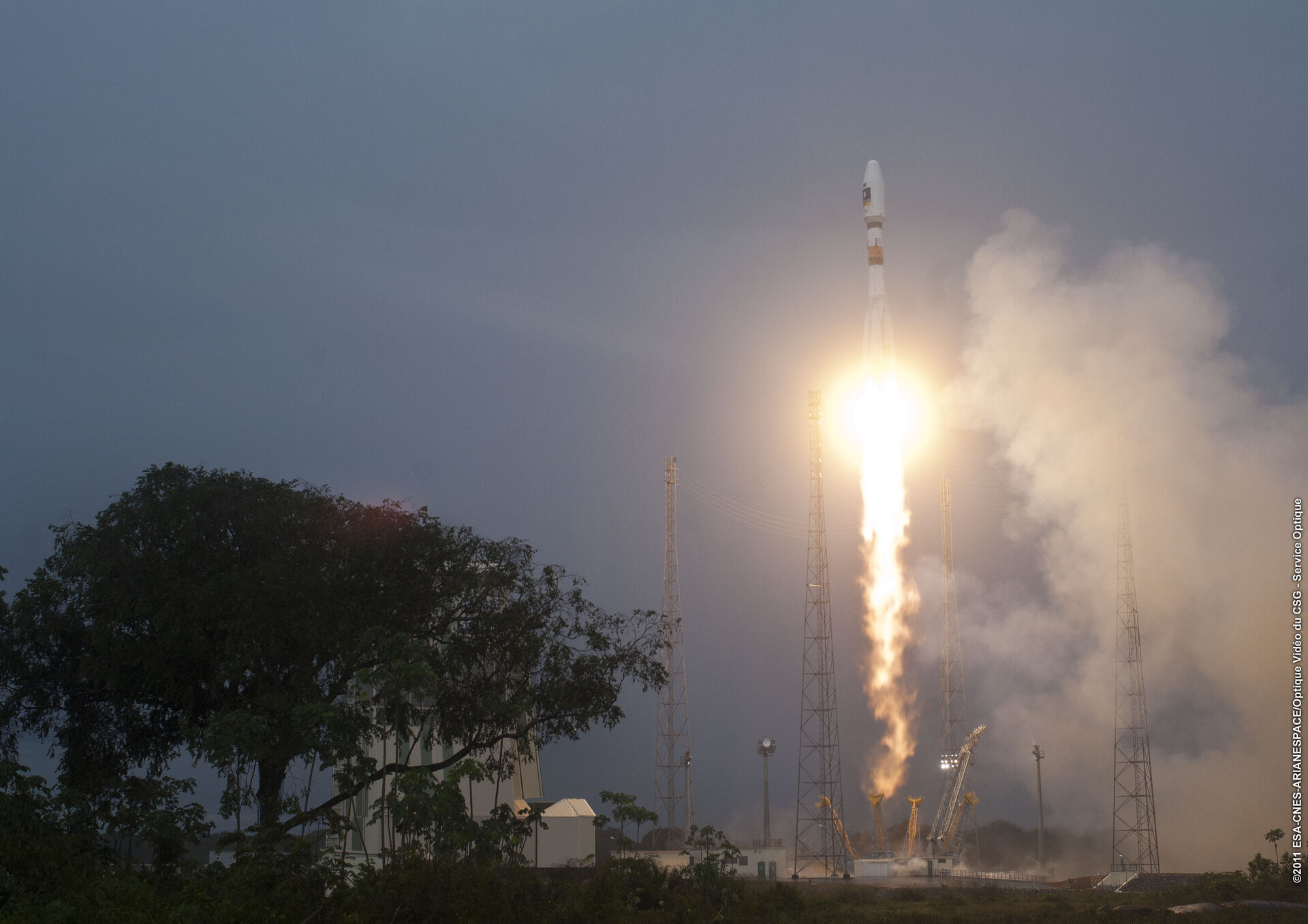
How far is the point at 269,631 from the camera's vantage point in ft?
119

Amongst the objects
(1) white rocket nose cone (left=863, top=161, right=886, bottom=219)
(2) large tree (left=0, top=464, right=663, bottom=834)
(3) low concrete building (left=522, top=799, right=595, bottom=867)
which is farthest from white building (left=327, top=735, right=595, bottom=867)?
(1) white rocket nose cone (left=863, top=161, right=886, bottom=219)

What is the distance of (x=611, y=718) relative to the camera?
1550 inches

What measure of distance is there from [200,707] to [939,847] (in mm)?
51735

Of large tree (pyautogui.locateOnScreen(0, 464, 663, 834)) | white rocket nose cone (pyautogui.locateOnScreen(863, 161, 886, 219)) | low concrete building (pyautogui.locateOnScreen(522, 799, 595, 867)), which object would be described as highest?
white rocket nose cone (pyautogui.locateOnScreen(863, 161, 886, 219))

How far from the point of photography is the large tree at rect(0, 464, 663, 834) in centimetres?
3653

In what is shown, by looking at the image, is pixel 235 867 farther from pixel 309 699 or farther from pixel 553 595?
pixel 553 595

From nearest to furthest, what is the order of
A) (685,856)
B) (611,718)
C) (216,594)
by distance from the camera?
(216,594) < (611,718) < (685,856)

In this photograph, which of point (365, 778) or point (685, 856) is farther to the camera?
point (685, 856)

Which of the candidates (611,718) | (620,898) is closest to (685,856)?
(611,718)

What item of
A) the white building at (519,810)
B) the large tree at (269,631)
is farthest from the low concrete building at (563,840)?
the large tree at (269,631)

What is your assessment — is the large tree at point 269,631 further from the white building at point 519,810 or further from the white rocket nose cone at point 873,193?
the white rocket nose cone at point 873,193

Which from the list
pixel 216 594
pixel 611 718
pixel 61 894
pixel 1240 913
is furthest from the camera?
pixel 611 718

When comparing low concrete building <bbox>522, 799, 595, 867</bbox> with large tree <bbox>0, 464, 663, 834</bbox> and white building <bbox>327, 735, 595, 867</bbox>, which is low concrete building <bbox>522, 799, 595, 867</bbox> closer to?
white building <bbox>327, 735, 595, 867</bbox>

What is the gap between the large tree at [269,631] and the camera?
3653 centimetres
